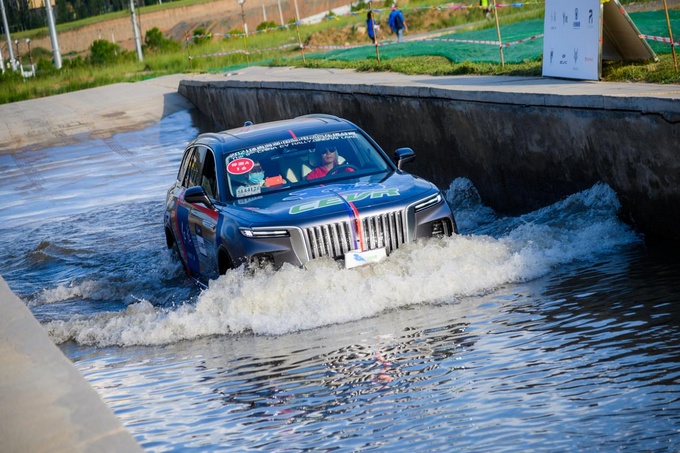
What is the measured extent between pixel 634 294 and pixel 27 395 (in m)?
4.74

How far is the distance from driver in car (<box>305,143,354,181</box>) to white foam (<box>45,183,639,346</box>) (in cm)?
149

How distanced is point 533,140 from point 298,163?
3.50m

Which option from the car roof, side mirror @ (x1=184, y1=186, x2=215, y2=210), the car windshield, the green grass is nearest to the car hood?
the car windshield

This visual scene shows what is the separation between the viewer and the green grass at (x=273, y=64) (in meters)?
19.2

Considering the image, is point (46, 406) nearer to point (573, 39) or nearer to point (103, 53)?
point (573, 39)

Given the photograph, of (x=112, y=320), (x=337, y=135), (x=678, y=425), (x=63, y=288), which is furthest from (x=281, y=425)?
(x=63, y=288)

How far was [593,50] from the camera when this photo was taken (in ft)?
51.0

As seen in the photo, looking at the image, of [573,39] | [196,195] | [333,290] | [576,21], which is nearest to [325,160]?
[196,195]

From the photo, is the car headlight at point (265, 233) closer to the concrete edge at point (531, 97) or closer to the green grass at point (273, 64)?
the concrete edge at point (531, 97)

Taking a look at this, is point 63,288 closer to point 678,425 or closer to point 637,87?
point 637,87

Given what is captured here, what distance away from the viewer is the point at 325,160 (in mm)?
11531

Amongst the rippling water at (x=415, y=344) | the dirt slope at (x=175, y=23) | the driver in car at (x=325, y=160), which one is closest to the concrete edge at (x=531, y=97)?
the rippling water at (x=415, y=344)

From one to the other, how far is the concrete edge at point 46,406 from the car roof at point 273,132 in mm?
3985

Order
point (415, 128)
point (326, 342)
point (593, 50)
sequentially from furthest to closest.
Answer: point (415, 128)
point (593, 50)
point (326, 342)
